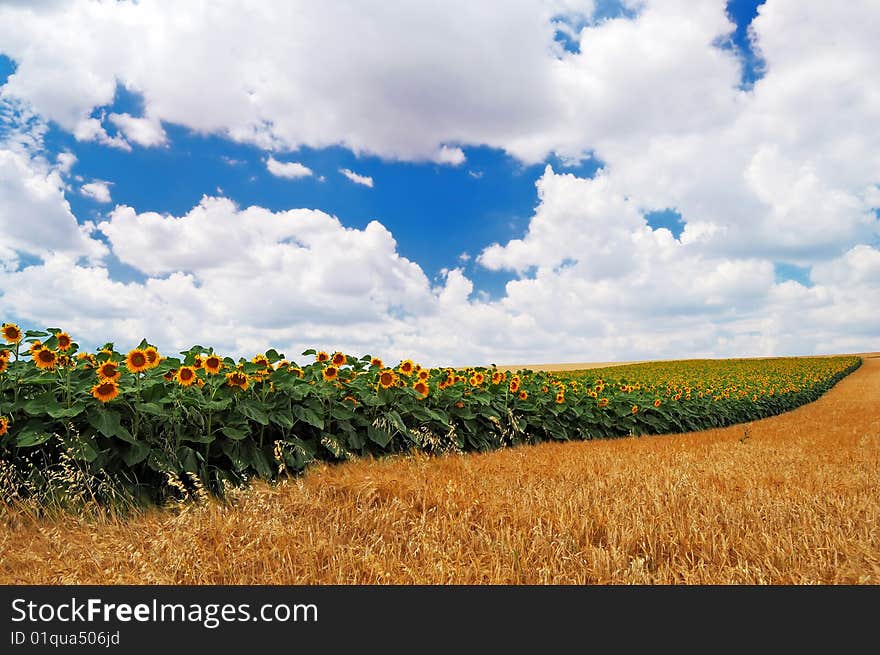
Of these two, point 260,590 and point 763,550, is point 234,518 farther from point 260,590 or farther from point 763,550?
point 763,550

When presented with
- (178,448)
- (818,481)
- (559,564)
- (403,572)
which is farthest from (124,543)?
(818,481)

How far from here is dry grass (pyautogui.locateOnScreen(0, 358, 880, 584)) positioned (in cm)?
327

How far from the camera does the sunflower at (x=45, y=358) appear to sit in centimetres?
500

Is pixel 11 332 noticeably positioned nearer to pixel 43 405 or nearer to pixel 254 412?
pixel 43 405

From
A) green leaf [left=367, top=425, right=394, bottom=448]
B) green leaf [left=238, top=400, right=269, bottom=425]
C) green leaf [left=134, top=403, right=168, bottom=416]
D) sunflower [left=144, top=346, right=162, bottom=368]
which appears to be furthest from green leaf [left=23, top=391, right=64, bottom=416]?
green leaf [left=367, top=425, right=394, bottom=448]

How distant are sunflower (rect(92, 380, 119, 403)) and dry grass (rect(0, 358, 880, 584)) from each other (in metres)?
0.94

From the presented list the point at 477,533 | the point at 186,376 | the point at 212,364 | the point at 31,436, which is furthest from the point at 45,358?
the point at 477,533

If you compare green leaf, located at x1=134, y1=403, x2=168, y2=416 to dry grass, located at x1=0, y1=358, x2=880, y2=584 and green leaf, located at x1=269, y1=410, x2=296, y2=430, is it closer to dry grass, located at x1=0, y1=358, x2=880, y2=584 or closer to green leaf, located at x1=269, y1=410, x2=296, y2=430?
dry grass, located at x1=0, y1=358, x2=880, y2=584

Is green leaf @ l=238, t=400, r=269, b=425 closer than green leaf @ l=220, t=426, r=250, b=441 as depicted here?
No

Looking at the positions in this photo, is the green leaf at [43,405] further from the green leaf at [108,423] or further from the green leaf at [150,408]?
the green leaf at [150,408]

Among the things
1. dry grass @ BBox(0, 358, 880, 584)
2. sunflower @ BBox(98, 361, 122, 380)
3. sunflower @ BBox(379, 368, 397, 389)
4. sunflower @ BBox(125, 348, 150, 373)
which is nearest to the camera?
dry grass @ BBox(0, 358, 880, 584)

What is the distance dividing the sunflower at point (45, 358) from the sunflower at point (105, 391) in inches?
28.4

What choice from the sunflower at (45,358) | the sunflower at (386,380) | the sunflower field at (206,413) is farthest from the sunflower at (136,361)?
the sunflower at (386,380)

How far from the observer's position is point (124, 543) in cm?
376
